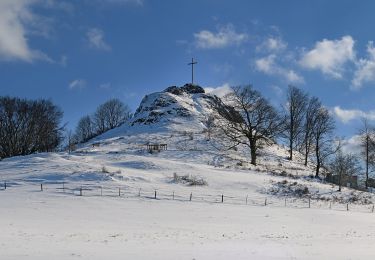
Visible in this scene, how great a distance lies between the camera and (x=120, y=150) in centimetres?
6944

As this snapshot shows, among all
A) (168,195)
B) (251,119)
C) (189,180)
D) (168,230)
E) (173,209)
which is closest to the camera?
(168,230)

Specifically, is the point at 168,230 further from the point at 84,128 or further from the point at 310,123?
the point at 84,128

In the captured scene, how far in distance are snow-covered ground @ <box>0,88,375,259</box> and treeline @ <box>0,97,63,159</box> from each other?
1919 cm

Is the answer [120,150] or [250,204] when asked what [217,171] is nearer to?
[250,204]

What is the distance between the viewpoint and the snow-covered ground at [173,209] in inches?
874

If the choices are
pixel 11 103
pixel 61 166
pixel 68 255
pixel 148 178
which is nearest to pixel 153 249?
pixel 68 255

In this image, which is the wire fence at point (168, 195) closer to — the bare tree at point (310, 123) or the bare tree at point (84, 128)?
the bare tree at point (310, 123)

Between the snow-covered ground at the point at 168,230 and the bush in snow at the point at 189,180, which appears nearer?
the snow-covered ground at the point at 168,230

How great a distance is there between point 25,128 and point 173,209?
177 feet

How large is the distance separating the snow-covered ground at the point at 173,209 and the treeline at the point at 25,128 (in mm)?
19188

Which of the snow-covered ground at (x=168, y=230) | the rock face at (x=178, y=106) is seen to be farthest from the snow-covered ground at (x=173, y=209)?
the rock face at (x=178, y=106)

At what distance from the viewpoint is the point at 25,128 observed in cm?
8425

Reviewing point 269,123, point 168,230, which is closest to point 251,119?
point 269,123

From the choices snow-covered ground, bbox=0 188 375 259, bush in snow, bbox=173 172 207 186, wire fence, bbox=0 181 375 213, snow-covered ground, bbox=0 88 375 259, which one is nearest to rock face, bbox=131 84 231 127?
snow-covered ground, bbox=0 88 375 259
